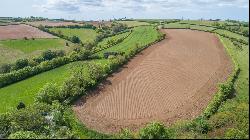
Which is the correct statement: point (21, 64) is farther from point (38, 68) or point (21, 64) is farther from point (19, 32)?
point (19, 32)

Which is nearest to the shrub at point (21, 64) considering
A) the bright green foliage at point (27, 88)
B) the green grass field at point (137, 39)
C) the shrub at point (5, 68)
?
the shrub at point (5, 68)

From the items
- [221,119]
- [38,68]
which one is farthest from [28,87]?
[221,119]

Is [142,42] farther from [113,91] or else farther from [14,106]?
[14,106]

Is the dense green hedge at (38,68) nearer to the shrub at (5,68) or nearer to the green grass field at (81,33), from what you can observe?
the shrub at (5,68)

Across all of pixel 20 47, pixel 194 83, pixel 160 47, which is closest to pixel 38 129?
pixel 194 83

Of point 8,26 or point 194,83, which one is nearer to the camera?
point 194,83

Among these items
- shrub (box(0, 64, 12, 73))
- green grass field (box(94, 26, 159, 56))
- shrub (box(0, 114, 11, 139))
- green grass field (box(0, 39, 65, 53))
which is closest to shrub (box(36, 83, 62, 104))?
shrub (box(0, 114, 11, 139))
